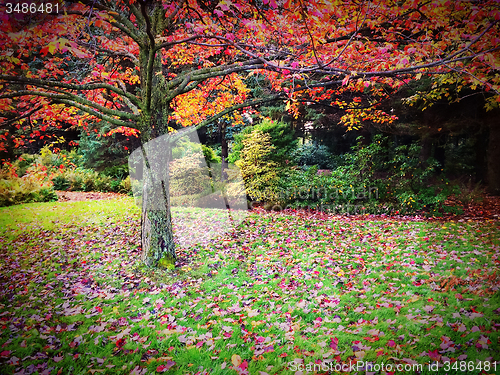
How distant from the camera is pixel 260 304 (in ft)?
13.7

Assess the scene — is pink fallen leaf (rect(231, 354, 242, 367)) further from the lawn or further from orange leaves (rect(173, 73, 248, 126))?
orange leaves (rect(173, 73, 248, 126))

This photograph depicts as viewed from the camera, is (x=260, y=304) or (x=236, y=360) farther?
(x=260, y=304)

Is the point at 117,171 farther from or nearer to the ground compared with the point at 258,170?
farther from the ground

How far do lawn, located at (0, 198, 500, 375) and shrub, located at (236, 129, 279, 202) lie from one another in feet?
13.1

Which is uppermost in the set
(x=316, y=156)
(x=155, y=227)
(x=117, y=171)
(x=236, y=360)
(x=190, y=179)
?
(x=316, y=156)

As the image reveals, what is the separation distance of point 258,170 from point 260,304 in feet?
25.0

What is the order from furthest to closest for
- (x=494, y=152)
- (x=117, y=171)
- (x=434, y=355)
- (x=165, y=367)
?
(x=117, y=171) → (x=494, y=152) → (x=165, y=367) → (x=434, y=355)

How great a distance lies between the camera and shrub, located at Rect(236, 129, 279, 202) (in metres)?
11.3

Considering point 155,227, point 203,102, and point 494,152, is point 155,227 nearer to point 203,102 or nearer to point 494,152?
point 203,102

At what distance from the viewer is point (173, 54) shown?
7.77 meters

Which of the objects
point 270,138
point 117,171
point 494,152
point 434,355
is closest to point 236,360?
point 434,355

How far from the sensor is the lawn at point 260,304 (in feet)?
9.70

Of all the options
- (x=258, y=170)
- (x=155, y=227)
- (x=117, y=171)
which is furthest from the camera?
(x=117, y=171)

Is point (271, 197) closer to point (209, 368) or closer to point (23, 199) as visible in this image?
point (209, 368)
